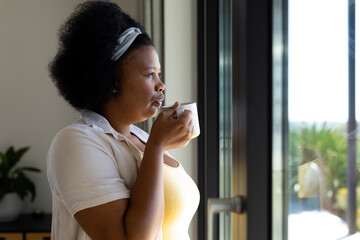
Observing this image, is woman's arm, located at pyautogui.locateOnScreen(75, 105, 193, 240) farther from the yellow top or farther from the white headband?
the white headband

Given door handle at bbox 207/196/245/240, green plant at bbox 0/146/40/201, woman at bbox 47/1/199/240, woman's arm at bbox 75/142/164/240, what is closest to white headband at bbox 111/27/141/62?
woman at bbox 47/1/199/240

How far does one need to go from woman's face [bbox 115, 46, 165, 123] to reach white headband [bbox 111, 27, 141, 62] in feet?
0.06

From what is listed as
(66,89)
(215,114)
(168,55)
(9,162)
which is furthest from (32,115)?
(66,89)

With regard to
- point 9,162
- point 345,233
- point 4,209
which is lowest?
point 4,209

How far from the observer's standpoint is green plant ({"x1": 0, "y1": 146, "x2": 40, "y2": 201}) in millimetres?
3189

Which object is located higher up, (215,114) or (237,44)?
(237,44)

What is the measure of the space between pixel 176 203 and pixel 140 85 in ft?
0.99

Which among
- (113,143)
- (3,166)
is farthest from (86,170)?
(3,166)

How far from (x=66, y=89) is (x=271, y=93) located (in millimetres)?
630

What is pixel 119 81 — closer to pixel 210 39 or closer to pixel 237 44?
pixel 237 44

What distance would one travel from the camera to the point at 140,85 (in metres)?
1.13

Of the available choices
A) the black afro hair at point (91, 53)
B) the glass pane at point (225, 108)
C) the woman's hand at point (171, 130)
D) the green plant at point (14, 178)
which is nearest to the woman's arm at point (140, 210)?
the woman's hand at point (171, 130)

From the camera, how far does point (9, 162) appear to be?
3230 millimetres

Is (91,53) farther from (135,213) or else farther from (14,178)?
(14,178)
